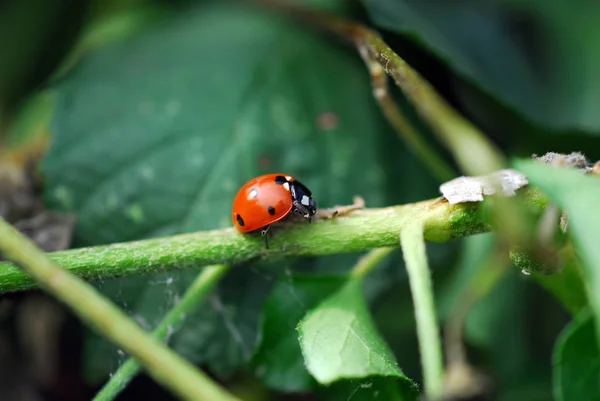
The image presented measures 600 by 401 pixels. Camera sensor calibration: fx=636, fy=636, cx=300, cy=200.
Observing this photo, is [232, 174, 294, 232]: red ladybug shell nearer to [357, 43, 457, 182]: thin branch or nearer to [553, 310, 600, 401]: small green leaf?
[357, 43, 457, 182]: thin branch

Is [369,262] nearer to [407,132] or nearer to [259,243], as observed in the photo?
[259,243]

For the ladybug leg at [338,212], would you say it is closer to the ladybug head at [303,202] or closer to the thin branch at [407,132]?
the ladybug head at [303,202]

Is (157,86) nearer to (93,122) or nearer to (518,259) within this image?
(93,122)

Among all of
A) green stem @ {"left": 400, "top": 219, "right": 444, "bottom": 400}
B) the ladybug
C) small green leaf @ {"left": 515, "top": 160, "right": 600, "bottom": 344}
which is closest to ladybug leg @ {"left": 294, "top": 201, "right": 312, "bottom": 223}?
the ladybug

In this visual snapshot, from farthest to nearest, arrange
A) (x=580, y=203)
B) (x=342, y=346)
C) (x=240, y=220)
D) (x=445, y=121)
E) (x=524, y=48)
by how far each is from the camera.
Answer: (x=524, y=48) → (x=445, y=121) → (x=240, y=220) → (x=342, y=346) → (x=580, y=203)

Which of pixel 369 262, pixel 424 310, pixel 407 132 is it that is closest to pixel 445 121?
pixel 407 132

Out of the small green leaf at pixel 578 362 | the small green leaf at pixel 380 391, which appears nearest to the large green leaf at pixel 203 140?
the small green leaf at pixel 380 391

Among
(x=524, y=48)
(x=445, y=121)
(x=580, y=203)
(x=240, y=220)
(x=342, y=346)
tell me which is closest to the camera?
(x=580, y=203)
